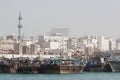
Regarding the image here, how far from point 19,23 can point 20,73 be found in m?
83.7

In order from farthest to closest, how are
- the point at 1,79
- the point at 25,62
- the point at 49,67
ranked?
the point at 25,62 < the point at 49,67 < the point at 1,79

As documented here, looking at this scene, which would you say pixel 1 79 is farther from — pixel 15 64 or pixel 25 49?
pixel 25 49

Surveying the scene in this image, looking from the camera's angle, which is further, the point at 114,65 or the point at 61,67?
the point at 114,65

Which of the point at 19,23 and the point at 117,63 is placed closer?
the point at 117,63

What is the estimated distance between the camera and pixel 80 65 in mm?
77312

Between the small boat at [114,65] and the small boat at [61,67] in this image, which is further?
the small boat at [114,65]

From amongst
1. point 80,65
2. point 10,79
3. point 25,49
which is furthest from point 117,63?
point 25,49

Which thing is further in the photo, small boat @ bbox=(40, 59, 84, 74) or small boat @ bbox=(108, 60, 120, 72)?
small boat @ bbox=(108, 60, 120, 72)

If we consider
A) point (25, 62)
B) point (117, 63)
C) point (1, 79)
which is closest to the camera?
point (1, 79)

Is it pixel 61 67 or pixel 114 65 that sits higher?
pixel 114 65

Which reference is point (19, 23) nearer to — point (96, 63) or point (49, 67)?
point (96, 63)

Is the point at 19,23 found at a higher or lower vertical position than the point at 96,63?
higher

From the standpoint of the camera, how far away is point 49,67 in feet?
250

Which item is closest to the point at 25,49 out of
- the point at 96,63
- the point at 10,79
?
the point at 96,63
